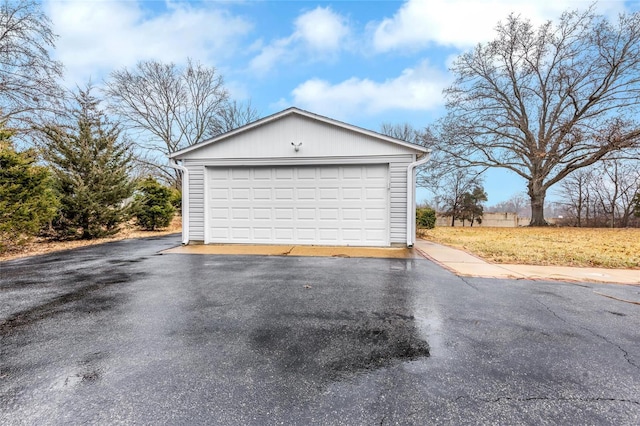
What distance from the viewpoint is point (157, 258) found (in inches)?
266

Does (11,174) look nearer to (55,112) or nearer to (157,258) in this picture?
(157,258)

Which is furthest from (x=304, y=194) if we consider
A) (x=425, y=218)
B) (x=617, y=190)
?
(x=617, y=190)

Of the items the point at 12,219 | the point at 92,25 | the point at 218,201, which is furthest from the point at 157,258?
the point at 92,25

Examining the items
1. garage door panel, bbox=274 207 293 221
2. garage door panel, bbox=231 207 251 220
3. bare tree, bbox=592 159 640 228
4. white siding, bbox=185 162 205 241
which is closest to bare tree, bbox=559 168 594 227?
bare tree, bbox=592 159 640 228

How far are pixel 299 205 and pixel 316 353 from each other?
6.28 meters

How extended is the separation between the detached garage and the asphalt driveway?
3.78 m

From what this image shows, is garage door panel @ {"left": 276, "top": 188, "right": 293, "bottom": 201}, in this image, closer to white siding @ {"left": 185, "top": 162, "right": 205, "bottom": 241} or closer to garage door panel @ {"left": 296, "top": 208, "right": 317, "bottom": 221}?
garage door panel @ {"left": 296, "top": 208, "right": 317, "bottom": 221}

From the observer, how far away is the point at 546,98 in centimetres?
1858

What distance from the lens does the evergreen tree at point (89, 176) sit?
962 cm

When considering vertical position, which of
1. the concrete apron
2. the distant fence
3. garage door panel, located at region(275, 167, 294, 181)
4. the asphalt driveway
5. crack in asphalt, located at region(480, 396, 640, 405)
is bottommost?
crack in asphalt, located at region(480, 396, 640, 405)

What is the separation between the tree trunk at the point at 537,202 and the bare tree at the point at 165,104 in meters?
23.7

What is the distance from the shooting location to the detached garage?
8.21 m

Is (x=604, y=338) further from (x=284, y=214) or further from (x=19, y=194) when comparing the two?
(x=19, y=194)

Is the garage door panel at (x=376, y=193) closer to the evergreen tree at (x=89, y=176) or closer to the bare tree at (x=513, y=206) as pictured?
the evergreen tree at (x=89, y=176)
